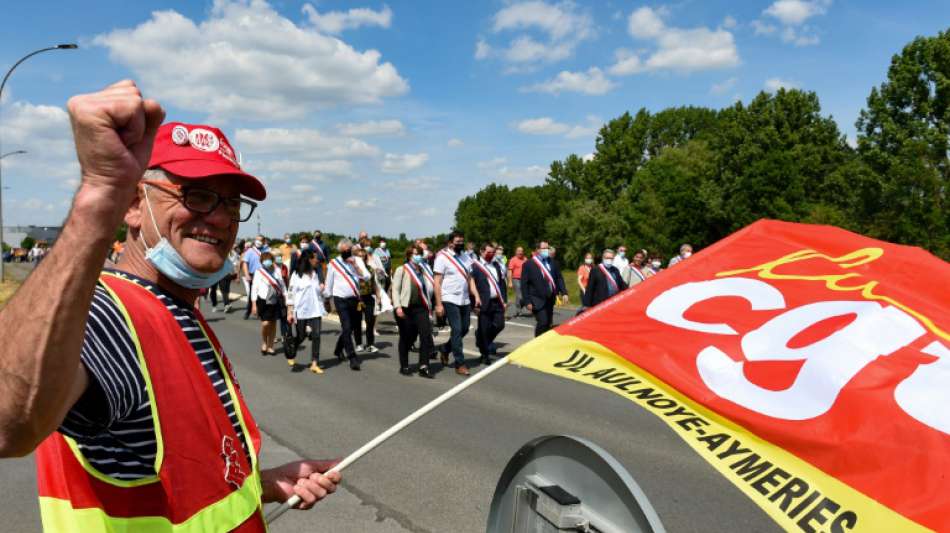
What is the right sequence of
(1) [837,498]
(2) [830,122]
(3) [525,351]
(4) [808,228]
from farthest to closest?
1. (2) [830,122]
2. (4) [808,228]
3. (3) [525,351]
4. (1) [837,498]

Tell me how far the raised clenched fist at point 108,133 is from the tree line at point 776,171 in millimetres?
20257

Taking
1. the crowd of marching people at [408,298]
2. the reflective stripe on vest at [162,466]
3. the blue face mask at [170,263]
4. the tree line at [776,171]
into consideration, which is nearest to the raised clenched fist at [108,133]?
the reflective stripe on vest at [162,466]

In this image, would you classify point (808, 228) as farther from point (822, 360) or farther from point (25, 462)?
point (25, 462)

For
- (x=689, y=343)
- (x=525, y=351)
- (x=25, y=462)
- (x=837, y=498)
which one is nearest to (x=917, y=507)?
(x=837, y=498)

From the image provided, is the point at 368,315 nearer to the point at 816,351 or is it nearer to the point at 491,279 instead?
the point at 491,279

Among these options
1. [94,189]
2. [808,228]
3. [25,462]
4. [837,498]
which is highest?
[94,189]

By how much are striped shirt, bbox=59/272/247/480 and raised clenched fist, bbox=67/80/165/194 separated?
425mm

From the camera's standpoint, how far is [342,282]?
33.2ft

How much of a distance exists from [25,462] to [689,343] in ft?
19.9

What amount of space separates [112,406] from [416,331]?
8345mm

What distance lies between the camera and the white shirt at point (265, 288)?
1041 cm

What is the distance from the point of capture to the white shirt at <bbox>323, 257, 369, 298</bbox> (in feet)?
33.1

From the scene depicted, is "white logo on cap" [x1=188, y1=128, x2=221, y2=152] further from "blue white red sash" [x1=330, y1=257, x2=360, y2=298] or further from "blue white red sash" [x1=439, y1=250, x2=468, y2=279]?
"blue white red sash" [x1=330, y1=257, x2=360, y2=298]

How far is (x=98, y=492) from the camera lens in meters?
1.43
